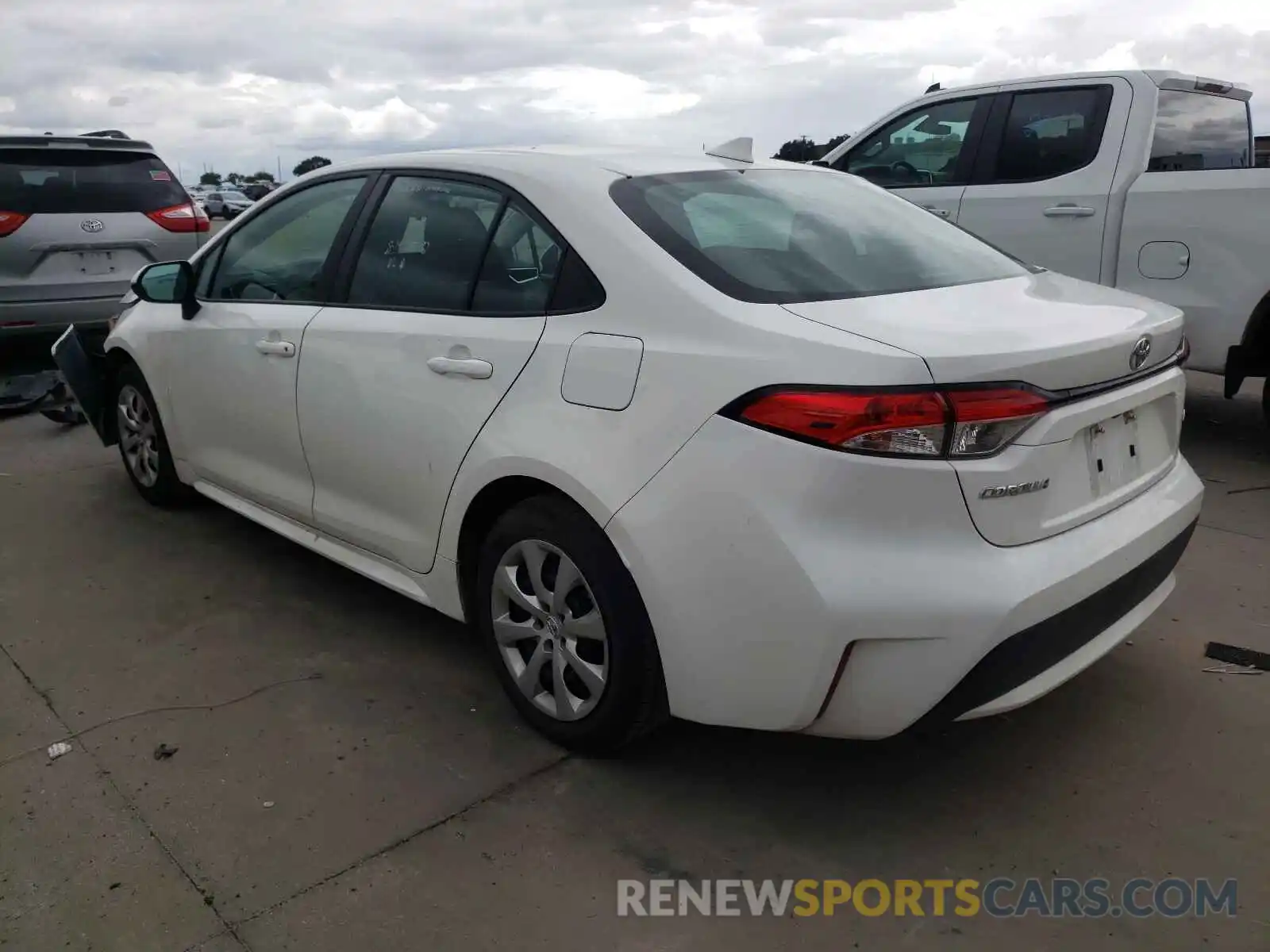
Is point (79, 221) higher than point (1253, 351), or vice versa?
point (79, 221)

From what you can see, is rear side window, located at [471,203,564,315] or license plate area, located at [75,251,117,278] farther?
license plate area, located at [75,251,117,278]

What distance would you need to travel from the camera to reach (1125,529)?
8.42 ft

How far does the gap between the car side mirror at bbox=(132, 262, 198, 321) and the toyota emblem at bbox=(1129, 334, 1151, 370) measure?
11.1 ft

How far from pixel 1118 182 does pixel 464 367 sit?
4.12m

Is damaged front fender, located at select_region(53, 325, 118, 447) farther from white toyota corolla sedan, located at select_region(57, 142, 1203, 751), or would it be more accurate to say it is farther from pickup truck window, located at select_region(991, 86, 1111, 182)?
pickup truck window, located at select_region(991, 86, 1111, 182)

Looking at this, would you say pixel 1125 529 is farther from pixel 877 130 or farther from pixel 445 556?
pixel 877 130

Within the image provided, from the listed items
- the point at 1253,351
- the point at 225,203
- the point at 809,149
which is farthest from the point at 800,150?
the point at 225,203

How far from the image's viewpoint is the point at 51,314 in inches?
282

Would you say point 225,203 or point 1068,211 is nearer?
point 1068,211

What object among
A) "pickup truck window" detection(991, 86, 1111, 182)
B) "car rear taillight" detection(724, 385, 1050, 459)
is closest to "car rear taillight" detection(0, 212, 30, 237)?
"pickup truck window" detection(991, 86, 1111, 182)

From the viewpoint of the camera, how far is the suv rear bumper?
7.01m

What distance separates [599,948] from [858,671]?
2.62ft

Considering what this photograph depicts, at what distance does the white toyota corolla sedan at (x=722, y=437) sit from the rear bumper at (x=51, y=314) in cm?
436

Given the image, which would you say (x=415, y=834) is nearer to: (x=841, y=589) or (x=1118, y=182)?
(x=841, y=589)
